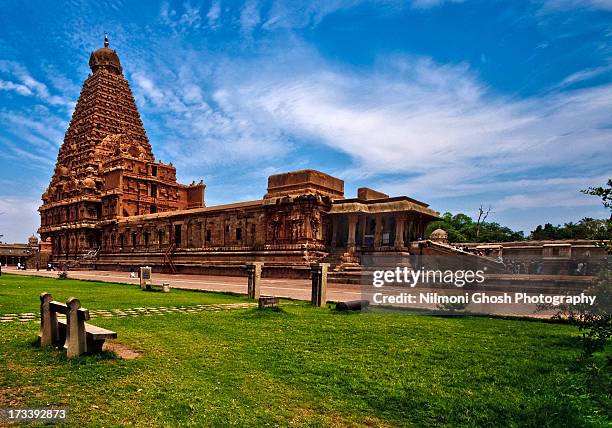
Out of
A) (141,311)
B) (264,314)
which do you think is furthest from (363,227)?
(141,311)

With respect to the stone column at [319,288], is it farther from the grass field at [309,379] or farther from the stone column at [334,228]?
the stone column at [334,228]

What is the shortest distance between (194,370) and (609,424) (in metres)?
4.71

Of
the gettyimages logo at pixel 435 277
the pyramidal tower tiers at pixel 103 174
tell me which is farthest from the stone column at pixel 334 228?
the pyramidal tower tiers at pixel 103 174

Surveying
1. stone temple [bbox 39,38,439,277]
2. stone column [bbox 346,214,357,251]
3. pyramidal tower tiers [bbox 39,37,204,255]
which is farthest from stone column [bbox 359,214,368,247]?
pyramidal tower tiers [bbox 39,37,204,255]

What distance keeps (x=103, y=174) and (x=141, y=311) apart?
4948 cm

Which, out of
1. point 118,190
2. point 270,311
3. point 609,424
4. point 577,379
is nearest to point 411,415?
point 609,424

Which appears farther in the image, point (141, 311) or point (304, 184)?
point (304, 184)

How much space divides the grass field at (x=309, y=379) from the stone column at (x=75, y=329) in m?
0.24

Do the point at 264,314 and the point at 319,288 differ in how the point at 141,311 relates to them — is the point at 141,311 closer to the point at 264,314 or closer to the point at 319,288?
the point at 264,314

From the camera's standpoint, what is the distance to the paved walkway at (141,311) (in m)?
9.44

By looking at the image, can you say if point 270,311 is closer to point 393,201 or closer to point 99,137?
point 393,201

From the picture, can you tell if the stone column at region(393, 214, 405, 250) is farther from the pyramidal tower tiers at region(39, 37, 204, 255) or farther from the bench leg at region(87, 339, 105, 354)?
the pyramidal tower tiers at region(39, 37, 204, 255)

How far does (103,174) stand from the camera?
5453cm

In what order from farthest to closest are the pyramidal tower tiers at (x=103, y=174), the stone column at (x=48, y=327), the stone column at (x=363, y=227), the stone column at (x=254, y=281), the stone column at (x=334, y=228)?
the pyramidal tower tiers at (x=103, y=174)
the stone column at (x=334, y=228)
the stone column at (x=363, y=227)
the stone column at (x=254, y=281)
the stone column at (x=48, y=327)
